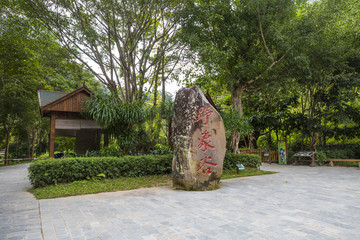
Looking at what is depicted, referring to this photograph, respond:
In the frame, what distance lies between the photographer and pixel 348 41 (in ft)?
41.9

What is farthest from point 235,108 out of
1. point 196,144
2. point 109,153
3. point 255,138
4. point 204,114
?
point 255,138

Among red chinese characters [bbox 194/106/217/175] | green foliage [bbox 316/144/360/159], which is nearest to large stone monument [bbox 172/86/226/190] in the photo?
red chinese characters [bbox 194/106/217/175]

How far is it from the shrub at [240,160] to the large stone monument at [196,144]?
13.1 ft

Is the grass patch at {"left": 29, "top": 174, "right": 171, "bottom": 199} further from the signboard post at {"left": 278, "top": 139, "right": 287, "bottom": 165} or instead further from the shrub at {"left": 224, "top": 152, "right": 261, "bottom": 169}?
the signboard post at {"left": 278, "top": 139, "right": 287, "bottom": 165}

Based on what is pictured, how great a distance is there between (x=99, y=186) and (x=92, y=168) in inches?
38.4

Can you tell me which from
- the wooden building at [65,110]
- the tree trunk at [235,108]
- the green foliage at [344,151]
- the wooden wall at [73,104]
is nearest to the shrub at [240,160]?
the tree trunk at [235,108]

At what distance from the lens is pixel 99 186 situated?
24.0 ft

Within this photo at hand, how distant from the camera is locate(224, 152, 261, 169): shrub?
36.7ft

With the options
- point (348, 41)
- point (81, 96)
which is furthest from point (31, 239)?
point (348, 41)

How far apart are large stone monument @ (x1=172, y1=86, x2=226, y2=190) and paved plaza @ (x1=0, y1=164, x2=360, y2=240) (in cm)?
46

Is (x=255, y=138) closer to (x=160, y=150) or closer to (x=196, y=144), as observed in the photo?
(x=160, y=150)

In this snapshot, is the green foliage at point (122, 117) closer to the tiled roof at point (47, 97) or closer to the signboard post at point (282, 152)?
the tiled roof at point (47, 97)

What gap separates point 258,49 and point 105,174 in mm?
9251

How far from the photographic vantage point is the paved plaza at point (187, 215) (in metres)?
3.61
